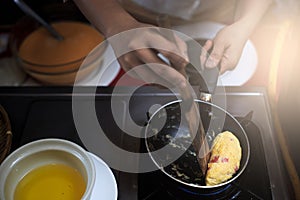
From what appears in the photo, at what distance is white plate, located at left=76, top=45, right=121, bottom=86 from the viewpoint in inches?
42.3

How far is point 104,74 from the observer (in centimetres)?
110

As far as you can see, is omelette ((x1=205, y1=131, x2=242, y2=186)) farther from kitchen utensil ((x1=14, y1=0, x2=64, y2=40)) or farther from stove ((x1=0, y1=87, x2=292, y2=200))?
kitchen utensil ((x1=14, y1=0, x2=64, y2=40))

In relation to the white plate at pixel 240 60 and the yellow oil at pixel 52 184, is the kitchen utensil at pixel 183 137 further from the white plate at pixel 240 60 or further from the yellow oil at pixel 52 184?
the white plate at pixel 240 60

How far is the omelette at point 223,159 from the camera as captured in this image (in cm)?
68

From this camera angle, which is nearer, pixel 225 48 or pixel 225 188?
pixel 225 188

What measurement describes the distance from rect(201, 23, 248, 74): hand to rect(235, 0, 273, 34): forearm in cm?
4

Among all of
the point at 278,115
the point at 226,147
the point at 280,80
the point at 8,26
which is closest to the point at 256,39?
Result: the point at 280,80

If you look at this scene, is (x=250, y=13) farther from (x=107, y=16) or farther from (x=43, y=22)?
(x=43, y=22)

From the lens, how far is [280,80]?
0.96 meters

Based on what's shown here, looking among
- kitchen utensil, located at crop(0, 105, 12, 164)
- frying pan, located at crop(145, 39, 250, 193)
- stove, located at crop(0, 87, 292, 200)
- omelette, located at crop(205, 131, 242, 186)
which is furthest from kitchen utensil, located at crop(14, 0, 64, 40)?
omelette, located at crop(205, 131, 242, 186)

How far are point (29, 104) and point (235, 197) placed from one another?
51cm

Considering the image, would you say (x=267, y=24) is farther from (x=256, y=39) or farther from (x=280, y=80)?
(x=280, y=80)

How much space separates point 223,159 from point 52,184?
0.33 m

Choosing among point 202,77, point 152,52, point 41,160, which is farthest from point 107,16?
point 41,160
